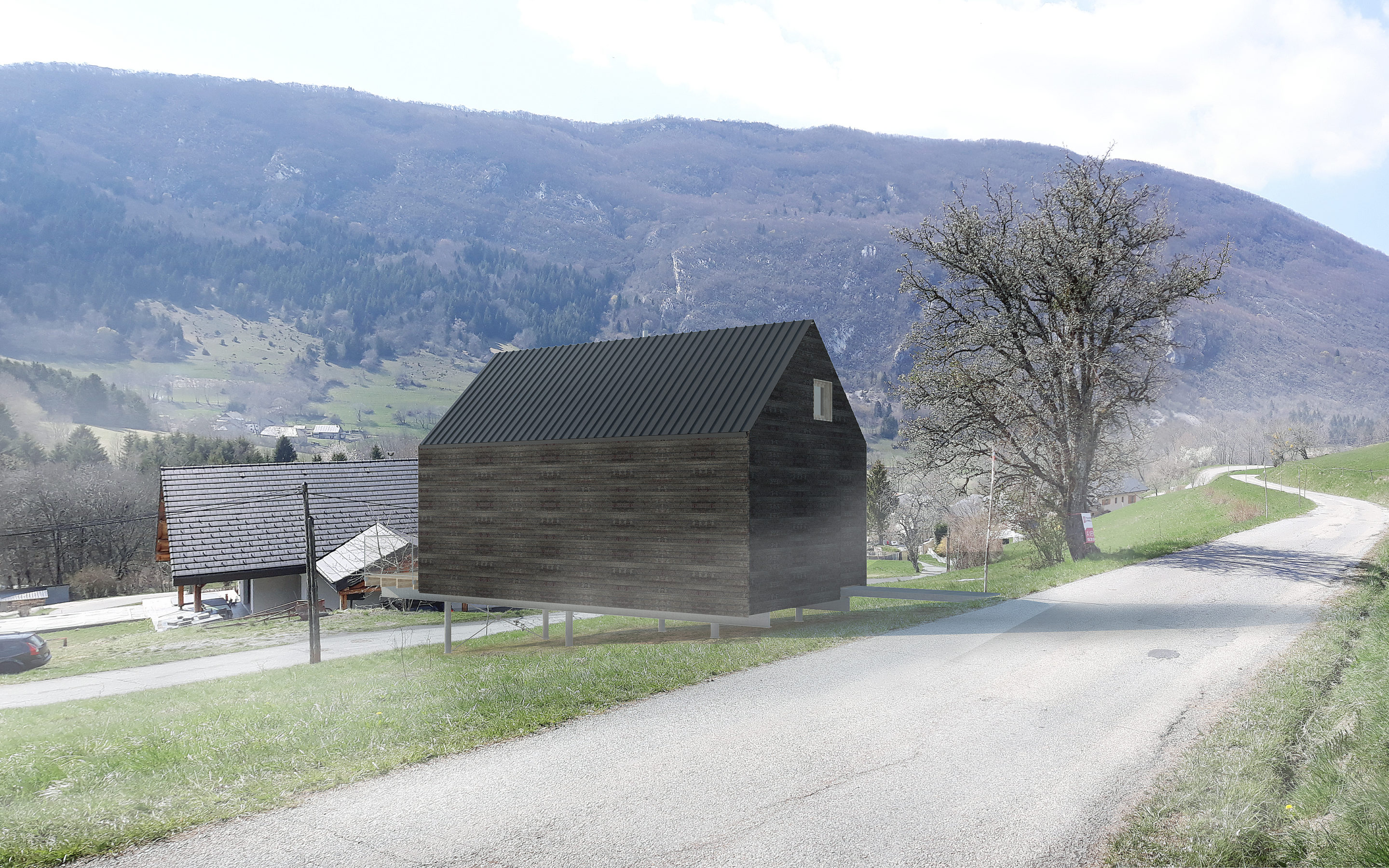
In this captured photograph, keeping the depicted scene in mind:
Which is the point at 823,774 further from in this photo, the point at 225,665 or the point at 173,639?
the point at 173,639

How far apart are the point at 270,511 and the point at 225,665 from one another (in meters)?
14.3

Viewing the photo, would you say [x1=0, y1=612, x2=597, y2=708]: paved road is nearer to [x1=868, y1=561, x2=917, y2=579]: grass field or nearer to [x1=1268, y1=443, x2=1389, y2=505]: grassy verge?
[x1=868, y1=561, x2=917, y2=579]: grass field

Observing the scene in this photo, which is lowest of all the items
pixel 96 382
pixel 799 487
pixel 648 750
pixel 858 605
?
pixel 858 605

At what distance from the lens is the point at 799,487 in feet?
67.3

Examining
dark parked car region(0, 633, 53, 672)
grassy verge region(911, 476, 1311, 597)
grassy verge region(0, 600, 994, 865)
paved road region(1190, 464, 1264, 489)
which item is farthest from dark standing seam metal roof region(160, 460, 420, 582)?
paved road region(1190, 464, 1264, 489)

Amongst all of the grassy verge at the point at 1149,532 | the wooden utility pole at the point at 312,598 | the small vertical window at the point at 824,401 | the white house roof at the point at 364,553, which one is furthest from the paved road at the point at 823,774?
the white house roof at the point at 364,553

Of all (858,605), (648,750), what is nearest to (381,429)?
(858,605)

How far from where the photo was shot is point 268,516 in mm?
38281

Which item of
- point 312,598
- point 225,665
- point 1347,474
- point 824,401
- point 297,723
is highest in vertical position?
point 824,401

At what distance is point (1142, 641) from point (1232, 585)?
766 cm

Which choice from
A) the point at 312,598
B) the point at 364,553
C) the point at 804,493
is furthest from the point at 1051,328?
the point at 364,553

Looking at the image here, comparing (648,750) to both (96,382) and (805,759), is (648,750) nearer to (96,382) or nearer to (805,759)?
(805,759)

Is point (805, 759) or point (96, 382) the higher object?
point (96, 382)

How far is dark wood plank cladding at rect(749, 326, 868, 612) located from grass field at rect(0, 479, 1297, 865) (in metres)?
1.08
